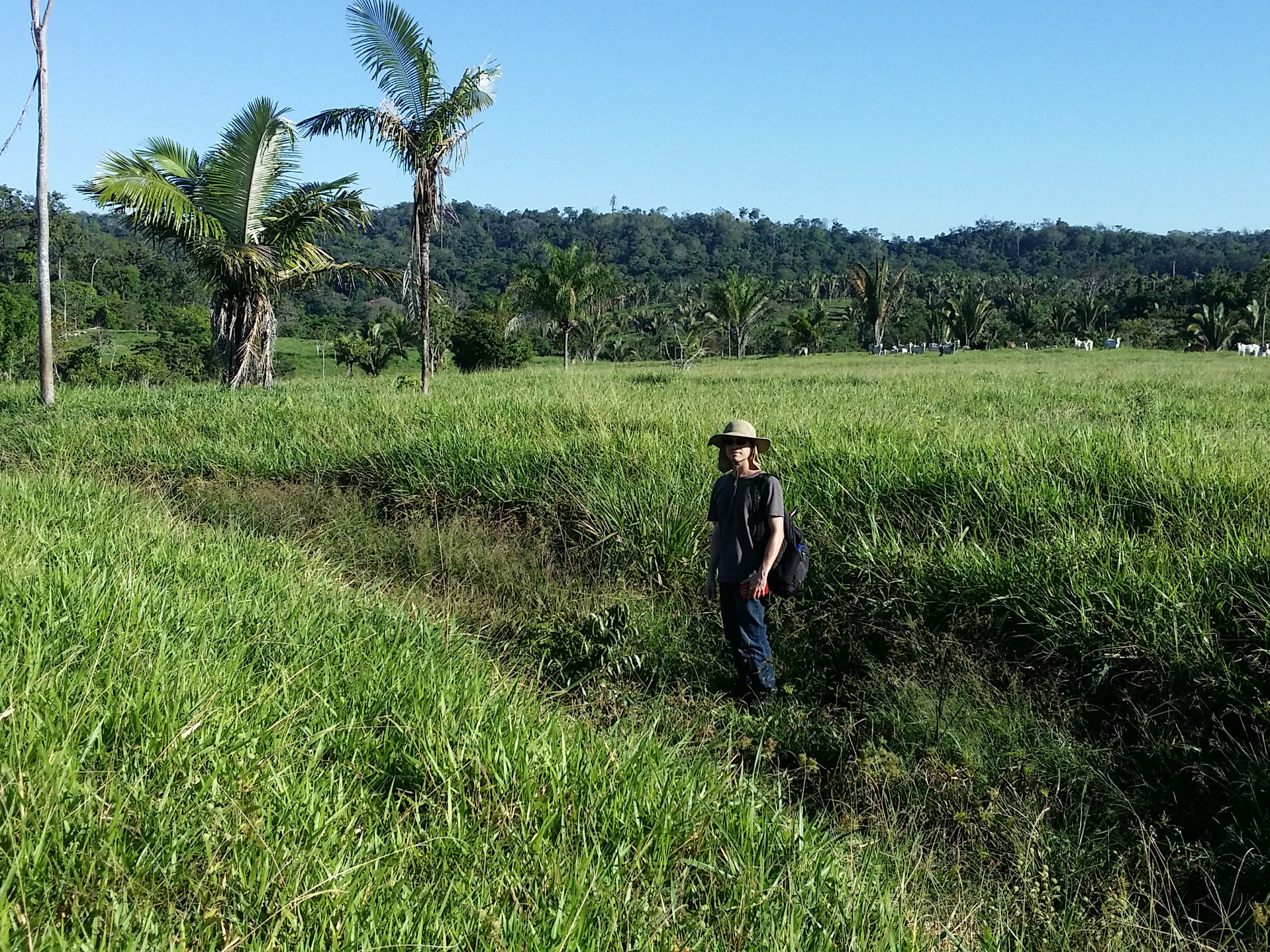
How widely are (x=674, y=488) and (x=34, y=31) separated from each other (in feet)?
46.3

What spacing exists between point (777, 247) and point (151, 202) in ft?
535

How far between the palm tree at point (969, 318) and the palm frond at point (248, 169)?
40.1 m

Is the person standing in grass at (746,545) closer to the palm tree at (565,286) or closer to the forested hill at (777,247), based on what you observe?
the palm tree at (565,286)

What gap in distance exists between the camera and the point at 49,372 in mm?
14148

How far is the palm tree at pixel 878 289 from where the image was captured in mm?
46344

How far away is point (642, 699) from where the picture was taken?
15.5 ft

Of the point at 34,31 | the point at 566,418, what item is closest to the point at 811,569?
the point at 566,418

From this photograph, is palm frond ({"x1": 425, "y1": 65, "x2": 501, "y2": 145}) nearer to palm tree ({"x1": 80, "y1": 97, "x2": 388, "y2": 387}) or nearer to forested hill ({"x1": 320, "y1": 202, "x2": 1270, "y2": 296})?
palm tree ({"x1": 80, "y1": 97, "x2": 388, "y2": 387})

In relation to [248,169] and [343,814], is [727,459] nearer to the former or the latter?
[343,814]

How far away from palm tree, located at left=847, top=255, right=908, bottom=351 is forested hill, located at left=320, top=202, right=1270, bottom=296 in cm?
6022

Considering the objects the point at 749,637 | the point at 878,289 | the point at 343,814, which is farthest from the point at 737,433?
the point at 878,289

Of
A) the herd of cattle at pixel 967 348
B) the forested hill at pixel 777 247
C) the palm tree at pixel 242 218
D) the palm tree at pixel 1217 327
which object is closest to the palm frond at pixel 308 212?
the palm tree at pixel 242 218

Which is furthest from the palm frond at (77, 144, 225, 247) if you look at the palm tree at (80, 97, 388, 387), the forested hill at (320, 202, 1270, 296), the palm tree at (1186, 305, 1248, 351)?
the forested hill at (320, 202, 1270, 296)

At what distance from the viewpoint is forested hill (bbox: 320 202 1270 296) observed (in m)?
125
